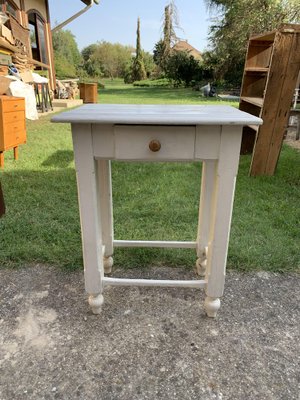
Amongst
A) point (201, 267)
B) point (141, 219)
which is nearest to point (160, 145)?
point (201, 267)

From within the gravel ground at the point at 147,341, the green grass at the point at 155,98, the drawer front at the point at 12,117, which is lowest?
the gravel ground at the point at 147,341

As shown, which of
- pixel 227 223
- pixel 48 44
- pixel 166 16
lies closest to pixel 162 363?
pixel 227 223

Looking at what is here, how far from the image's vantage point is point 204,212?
65.1 inches

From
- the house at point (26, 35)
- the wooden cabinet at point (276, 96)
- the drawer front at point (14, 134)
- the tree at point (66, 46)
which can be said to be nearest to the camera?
the wooden cabinet at point (276, 96)

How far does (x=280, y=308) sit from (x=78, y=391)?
0.99 m

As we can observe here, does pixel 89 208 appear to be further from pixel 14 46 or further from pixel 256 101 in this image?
pixel 14 46

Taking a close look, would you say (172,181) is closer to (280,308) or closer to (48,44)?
(280,308)

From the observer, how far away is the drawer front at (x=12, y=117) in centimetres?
332

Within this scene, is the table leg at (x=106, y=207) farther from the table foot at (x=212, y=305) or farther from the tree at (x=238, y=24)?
the tree at (x=238, y=24)

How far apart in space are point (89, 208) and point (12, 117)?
282 centimetres

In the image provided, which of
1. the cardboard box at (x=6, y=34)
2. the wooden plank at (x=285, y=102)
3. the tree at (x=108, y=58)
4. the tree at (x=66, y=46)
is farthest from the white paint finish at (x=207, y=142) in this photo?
the tree at (x=108, y=58)

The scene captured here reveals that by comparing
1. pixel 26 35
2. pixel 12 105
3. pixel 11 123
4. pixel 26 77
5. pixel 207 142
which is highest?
pixel 26 35

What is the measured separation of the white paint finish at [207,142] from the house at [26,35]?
5.61 metres

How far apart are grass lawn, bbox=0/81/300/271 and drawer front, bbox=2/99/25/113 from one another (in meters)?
0.64
